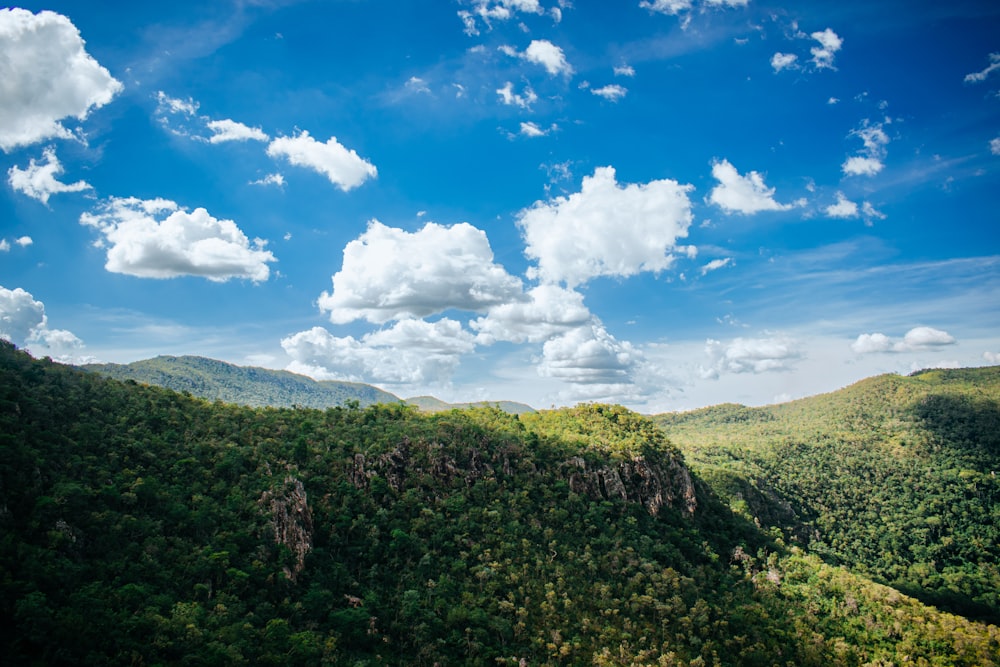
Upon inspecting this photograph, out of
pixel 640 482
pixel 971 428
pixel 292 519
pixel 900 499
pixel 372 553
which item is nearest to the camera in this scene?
pixel 292 519

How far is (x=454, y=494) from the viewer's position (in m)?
84.3

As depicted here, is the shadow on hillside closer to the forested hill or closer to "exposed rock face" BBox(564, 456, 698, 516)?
the forested hill

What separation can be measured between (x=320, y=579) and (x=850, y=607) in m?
82.9

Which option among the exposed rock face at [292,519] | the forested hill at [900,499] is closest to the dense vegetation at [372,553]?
the exposed rock face at [292,519]

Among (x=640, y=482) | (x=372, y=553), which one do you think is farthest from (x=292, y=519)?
(x=640, y=482)

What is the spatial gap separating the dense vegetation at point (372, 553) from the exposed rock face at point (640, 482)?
404 mm

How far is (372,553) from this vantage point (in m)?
73.1

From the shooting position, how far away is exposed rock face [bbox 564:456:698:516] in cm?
9356

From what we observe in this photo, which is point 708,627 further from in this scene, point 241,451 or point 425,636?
point 241,451

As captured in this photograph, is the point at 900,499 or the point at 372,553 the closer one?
the point at 372,553

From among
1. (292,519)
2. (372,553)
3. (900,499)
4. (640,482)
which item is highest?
(640,482)

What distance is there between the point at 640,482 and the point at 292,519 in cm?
6160

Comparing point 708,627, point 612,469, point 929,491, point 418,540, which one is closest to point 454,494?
point 418,540

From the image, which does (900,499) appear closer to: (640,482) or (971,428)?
(971,428)
